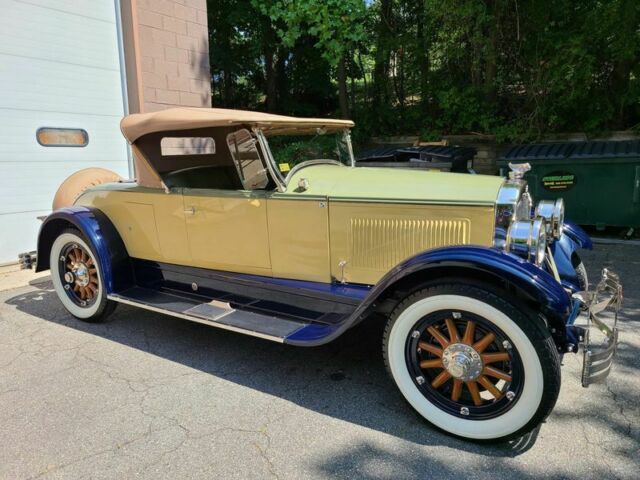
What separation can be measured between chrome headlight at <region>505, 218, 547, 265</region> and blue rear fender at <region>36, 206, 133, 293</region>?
2982 mm

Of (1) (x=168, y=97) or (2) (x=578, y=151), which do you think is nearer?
(2) (x=578, y=151)

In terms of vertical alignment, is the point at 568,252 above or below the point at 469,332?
above

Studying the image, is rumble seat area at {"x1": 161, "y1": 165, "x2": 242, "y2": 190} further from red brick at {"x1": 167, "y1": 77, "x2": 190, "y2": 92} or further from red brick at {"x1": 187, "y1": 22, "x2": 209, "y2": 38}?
red brick at {"x1": 187, "y1": 22, "x2": 209, "y2": 38}

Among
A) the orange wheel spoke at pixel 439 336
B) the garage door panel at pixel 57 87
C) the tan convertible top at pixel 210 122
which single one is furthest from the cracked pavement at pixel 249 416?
the garage door panel at pixel 57 87

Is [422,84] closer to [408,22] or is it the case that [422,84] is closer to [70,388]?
[408,22]

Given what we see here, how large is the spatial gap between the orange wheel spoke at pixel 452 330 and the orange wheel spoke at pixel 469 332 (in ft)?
0.13

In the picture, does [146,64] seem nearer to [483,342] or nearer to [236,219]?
[236,219]

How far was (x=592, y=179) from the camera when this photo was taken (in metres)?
6.73

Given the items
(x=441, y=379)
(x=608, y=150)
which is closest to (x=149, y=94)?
(x=441, y=379)

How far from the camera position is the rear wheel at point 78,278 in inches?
156

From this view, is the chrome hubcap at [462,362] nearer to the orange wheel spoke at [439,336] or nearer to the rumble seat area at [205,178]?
the orange wheel spoke at [439,336]

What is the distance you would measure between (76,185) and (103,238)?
1120 millimetres

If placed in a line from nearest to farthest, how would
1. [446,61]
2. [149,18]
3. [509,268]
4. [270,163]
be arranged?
1. [509,268]
2. [270,163]
3. [149,18]
4. [446,61]

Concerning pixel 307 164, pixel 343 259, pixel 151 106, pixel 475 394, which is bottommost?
pixel 475 394
